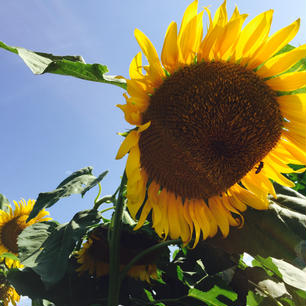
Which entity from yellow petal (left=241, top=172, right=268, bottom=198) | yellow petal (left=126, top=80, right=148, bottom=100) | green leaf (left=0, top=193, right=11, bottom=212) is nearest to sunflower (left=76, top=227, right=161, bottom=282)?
yellow petal (left=241, top=172, right=268, bottom=198)

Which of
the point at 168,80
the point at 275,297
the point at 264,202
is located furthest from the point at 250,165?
the point at 275,297

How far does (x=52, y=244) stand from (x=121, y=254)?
366 millimetres

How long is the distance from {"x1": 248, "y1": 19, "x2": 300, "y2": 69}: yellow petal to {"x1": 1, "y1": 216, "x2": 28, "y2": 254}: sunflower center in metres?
2.10

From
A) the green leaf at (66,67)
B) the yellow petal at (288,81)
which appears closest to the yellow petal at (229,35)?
the yellow petal at (288,81)

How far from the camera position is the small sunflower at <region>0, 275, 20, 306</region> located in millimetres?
2297

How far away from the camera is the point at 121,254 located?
59.0 inches

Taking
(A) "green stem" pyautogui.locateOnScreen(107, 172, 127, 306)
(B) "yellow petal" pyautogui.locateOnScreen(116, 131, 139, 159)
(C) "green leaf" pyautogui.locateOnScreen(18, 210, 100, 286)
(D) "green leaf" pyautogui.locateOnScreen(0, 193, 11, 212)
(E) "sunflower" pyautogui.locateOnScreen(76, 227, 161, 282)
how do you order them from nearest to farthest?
(B) "yellow petal" pyautogui.locateOnScreen(116, 131, 139, 159) < (C) "green leaf" pyautogui.locateOnScreen(18, 210, 100, 286) < (A) "green stem" pyautogui.locateOnScreen(107, 172, 127, 306) < (E) "sunflower" pyautogui.locateOnScreen(76, 227, 161, 282) < (D) "green leaf" pyautogui.locateOnScreen(0, 193, 11, 212)

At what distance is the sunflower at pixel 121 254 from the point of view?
1.42 m

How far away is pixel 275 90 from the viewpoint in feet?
4.11

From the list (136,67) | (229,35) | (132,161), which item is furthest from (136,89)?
(229,35)

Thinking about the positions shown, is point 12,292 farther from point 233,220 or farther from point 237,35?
point 237,35

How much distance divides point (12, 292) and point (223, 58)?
220cm

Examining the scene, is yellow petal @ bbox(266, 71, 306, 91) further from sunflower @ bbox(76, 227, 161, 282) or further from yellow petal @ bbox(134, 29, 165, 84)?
sunflower @ bbox(76, 227, 161, 282)

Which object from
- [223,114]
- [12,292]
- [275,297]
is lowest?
[12,292]
